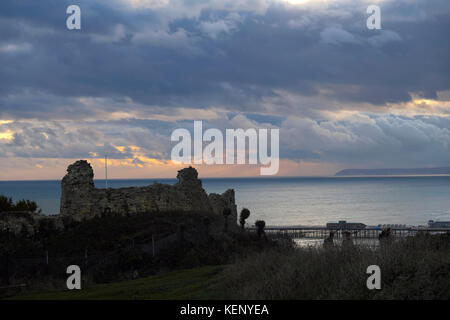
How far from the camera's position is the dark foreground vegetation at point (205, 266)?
10.4m

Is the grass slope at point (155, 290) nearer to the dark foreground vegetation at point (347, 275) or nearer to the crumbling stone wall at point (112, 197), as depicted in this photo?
the dark foreground vegetation at point (347, 275)

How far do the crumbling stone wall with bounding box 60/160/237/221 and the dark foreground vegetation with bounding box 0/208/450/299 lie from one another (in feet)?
12.7

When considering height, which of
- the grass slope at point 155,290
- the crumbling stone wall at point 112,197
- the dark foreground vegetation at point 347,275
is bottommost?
the grass slope at point 155,290

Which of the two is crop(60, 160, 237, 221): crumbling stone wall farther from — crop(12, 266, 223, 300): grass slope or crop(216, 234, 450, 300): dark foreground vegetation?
crop(216, 234, 450, 300): dark foreground vegetation

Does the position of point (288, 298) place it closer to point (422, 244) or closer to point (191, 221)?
point (422, 244)

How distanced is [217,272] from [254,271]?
3.14m

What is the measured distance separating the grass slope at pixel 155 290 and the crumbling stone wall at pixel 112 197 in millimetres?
18297

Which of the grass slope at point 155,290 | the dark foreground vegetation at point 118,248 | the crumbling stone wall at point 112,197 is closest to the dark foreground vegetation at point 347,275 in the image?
the grass slope at point 155,290

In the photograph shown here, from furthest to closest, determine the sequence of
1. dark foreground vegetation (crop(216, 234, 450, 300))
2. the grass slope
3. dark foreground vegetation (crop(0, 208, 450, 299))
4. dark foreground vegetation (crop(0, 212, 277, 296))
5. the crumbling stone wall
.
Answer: the crumbling stone wall
dark foreground vegetation (crop(0, 212, 277, 296))
the grass slope
dark foreground vegetation (crop(0, 208, 450, 299))
dark foreground vegetation (crop(216, 234, 450, 300))

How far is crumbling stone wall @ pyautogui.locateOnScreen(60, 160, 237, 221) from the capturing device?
1282 inches

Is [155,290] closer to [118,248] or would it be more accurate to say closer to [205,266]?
[205,266]

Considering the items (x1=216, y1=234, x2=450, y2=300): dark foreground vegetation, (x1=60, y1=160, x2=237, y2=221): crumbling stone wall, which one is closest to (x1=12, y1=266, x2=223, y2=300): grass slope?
(x1=216, y1=234, x2=450, y2=300): dark foreground vegetation
